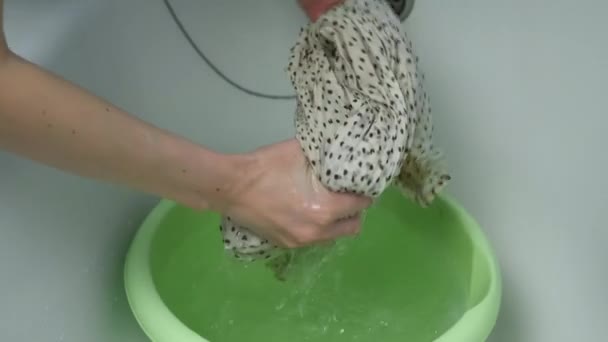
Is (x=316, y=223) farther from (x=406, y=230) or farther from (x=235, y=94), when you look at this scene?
(x=235, y=94)

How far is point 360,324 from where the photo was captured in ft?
Answer: 3.05

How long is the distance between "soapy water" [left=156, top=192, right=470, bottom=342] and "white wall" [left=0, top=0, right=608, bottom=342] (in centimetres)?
8

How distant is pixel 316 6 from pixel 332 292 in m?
0.34

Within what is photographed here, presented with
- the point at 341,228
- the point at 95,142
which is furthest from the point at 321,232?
the point at 95,142

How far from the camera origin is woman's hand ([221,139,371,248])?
0.72m

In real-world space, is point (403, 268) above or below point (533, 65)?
below

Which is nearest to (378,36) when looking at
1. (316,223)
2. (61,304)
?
(316,223)

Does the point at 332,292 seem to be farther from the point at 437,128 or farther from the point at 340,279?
the point at 437,128

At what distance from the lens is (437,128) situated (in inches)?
40.9

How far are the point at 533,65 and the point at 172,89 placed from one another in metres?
0.44

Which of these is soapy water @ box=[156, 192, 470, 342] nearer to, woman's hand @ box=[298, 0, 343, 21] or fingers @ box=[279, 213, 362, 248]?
fingers @ box=[279, 213, 362, 248]

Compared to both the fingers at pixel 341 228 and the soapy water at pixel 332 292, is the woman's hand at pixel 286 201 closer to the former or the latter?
the fingers at pixel 341 228

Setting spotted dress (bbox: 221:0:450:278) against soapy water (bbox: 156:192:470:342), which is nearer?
spotted dress (bbox: 221:0:450:278)

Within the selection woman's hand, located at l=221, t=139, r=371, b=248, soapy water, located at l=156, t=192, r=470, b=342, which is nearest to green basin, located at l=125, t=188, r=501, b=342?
soapy water, located at l=156, t=192, r=470, b=342
